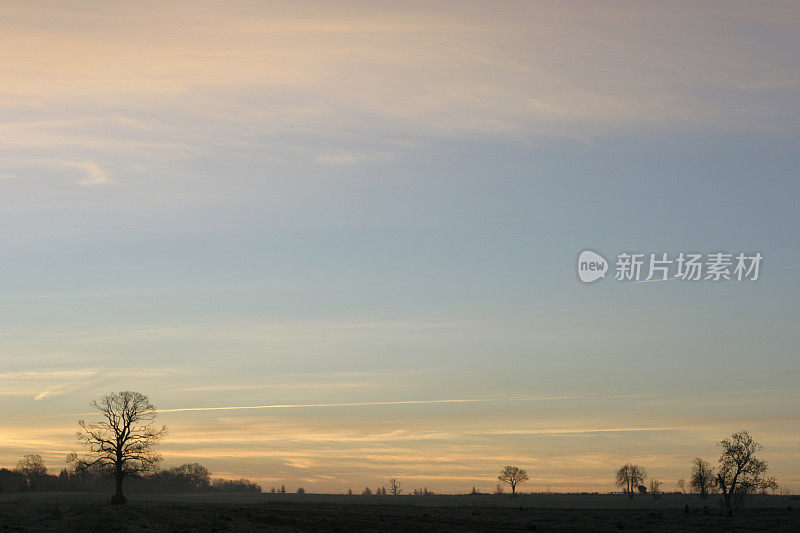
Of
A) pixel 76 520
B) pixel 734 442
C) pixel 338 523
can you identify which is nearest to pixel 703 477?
pixel 734 442

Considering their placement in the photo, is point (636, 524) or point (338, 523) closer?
point (338, 523)

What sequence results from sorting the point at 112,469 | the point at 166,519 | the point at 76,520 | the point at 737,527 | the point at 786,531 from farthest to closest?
the point at 112,469 → the point at 737,527 → the point at 786,531 → the point at 166,519 → the point at 76,520

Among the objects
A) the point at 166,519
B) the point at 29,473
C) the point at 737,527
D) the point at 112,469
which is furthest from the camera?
the point at 29,473

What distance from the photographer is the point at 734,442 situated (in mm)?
118438

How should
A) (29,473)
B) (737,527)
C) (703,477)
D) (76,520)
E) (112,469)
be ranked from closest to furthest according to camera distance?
1. (76,520)
2. (737,527)
3. (112,469)
4. (703,477)
5. (29,473)

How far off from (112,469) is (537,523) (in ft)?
168

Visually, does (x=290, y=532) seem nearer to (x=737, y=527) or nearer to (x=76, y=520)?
(x=76, y=520)

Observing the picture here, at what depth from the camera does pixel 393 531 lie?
57.2 meters

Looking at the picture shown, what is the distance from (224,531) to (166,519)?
Answer: 1165 centimetres

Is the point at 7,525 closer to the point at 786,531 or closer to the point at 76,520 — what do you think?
the point at 76,520

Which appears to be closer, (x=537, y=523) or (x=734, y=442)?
(x=537, y=523)

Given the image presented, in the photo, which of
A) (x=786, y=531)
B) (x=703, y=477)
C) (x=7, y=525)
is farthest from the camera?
(x=703, y=477)

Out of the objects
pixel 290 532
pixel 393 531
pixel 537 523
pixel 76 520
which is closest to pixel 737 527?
pixel 537 523

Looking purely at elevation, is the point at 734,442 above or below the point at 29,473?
above
